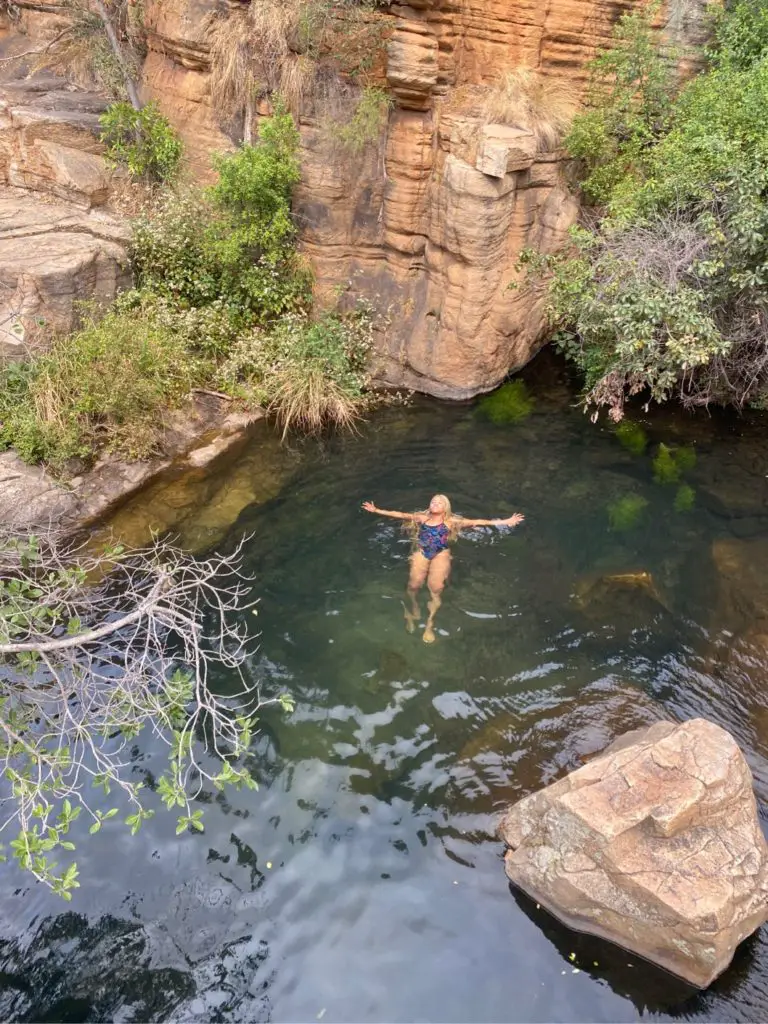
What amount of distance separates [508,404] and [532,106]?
14.2 ft

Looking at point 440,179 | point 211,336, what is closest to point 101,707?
point 211,336

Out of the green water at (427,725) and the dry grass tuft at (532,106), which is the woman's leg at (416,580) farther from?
the dry grass tuft at (532,106)

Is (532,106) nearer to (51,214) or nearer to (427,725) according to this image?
(51,214)

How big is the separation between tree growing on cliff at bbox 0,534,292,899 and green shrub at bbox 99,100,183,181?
7155mm

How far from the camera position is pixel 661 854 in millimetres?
5109

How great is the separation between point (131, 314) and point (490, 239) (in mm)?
5369

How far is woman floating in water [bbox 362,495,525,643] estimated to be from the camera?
7.86m

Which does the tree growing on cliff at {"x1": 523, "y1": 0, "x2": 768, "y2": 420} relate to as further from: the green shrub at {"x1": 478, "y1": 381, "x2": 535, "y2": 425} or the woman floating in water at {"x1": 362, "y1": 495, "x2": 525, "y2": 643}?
the woman floating in water at {"x1": 362, "y1": 495, "x2": 525, "y2": 643}

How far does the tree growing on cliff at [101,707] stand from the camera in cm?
445

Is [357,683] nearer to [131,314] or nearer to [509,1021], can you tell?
[509,1021]

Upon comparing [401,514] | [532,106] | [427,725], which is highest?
[532,106]

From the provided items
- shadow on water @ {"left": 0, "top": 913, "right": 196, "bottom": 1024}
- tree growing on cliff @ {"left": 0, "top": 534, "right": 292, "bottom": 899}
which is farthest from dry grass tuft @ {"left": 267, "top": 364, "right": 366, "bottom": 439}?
shadow on water @ {"left": 0, "top": 913, "right": 196, "bottom": 1024}

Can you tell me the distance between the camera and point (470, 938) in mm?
5363

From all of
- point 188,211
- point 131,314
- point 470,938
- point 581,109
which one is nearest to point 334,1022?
point 470,938
